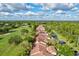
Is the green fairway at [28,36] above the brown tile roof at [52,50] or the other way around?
above

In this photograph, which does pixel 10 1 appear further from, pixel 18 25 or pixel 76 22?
pixel 76 22

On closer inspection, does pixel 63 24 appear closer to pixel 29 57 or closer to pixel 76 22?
pixel 76 22

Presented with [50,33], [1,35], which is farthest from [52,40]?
[1,35]

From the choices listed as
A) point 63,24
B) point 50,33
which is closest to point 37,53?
point 50,33

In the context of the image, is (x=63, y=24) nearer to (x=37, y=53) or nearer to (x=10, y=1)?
(x=37, y=53)

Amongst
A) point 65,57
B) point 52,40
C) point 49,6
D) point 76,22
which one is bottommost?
point 65,57

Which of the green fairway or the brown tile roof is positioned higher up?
the green fairway

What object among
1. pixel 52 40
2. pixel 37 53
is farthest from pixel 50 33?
pixel 37 53

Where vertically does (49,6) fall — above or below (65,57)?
above

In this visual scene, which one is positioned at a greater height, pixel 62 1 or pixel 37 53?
pixel 62 1
